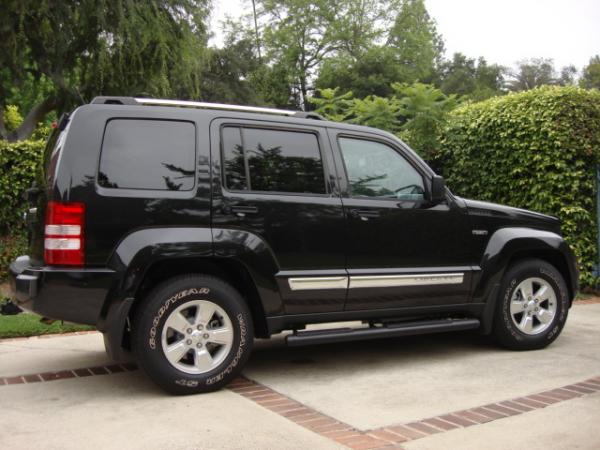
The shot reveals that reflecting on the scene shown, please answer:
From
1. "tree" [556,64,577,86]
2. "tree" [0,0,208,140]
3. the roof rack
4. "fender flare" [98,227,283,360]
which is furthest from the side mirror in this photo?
"tree" [556,64,577,86]

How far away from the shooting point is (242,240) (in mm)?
4629

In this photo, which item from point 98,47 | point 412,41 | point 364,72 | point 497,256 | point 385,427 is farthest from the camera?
point 412,41

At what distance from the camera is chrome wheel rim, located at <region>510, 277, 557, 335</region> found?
5.89 m

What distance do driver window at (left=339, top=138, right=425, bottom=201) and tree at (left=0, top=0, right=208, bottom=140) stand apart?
1026 centimetres

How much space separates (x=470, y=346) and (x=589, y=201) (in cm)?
404

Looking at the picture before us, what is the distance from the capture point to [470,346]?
6.19 metres

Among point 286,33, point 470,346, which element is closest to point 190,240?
point 470,346

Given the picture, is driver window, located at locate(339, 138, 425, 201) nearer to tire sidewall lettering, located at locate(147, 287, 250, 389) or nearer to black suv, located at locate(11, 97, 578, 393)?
black suv, located at locate(11, 97, 578, 393)

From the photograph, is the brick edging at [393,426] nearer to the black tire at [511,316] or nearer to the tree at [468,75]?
the black tire at [511,316]

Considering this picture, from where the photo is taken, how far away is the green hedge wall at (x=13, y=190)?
29.9ft

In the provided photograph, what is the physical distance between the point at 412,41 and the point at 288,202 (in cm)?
5058

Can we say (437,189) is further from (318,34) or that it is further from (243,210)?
(318,34)

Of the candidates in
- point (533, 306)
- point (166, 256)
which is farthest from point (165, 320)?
point (533, 306)

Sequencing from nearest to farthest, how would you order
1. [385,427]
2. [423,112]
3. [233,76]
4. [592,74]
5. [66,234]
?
[385,427]
[66,234]
[423,112]
[233,76]
[592,74]
